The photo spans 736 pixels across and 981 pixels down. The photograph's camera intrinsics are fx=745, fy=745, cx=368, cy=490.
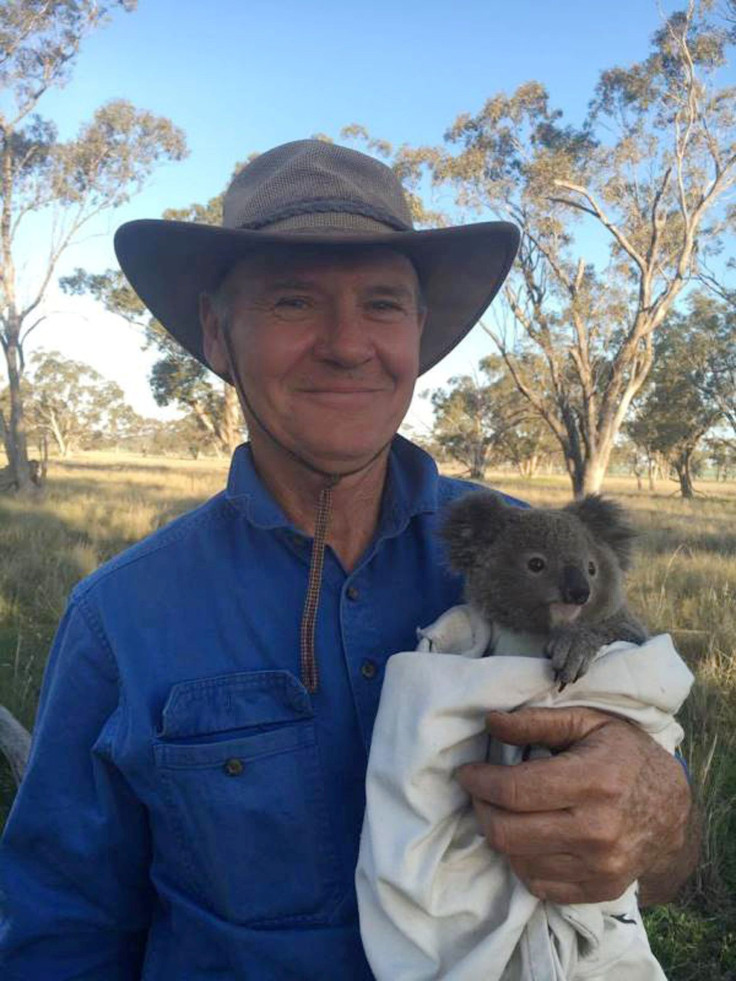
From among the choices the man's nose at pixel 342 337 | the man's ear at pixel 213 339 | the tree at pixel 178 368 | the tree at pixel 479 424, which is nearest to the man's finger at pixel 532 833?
the man's nose at pixel 342 337

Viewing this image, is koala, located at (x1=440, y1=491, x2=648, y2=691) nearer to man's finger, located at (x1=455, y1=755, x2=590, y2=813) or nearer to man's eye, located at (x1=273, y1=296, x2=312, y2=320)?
man's finger, located at (x1=455, y1=755, x2=590, y2=813)

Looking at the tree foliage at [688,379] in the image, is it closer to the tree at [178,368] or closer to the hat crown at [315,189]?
the tree at [178,368]

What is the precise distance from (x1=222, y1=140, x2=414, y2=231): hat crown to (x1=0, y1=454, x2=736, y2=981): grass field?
1.31m

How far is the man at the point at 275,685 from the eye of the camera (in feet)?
4.70

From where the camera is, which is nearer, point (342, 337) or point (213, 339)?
point (342, 337)

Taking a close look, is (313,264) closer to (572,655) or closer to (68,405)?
(572,655)

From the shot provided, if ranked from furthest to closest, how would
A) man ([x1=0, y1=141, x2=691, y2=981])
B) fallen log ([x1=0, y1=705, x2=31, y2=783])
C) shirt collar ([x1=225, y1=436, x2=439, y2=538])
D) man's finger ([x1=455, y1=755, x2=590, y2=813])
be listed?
1. fallen log ([x1=0, y1=705, x2=31, y2=783])
2. shirt collar ([x1=225, y1=436, x2=439, y2=538])
3. man ([x1=0, y1=141, x2=691, y2=981])
4. man's finger ([x1=455, y1=755, x2=590, y2=813])

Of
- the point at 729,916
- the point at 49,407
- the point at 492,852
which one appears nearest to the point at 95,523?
the point at 729,916

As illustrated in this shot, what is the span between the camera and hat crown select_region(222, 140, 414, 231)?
5.19 feet

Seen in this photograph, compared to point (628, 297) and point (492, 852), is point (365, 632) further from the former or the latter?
point (628, 297)

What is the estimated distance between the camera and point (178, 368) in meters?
32.6

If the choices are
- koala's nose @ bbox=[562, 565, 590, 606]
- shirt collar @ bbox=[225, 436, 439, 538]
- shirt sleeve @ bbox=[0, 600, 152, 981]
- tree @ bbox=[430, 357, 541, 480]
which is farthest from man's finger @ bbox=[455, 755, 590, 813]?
tree @ bbox=[430, 357, 541, 480]

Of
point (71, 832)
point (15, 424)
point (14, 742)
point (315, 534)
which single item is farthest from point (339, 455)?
point (15, 424)

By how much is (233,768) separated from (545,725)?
2.00ft
